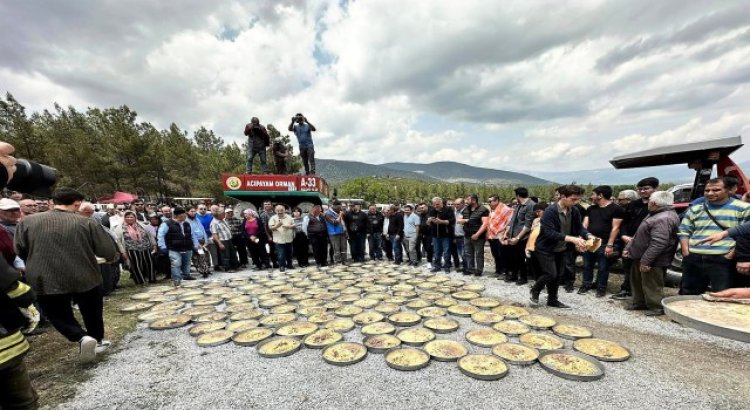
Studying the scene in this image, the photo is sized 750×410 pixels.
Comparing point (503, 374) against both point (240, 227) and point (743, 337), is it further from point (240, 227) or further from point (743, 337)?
point (240, 227)

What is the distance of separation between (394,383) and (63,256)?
3626 mm

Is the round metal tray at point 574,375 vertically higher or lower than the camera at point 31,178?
lower

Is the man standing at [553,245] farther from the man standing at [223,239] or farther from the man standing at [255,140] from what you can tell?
the man standing at [255,140]

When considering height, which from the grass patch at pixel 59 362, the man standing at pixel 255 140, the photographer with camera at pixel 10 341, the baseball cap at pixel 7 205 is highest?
the man standing at pixel 255 140

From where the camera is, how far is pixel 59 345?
373 centimetres

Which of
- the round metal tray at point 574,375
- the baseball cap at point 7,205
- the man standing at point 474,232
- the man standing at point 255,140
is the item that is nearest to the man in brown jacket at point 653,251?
the round metal tray at point 574,375

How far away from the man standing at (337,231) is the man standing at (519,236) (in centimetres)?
445

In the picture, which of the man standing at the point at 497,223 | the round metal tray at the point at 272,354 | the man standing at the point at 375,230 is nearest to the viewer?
the round metal tray at the point at 272,354

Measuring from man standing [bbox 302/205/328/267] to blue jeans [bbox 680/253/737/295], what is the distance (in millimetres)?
7001

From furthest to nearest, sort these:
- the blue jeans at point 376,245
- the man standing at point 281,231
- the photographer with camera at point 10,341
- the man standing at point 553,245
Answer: the blue jeans at point 376,245, the man standing at point 281,231, the man standing at point 553,245, the photographer with camera at point 10,341

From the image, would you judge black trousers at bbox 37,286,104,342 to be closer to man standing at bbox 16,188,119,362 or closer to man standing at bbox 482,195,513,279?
man standing at bbox 16,188,119,362

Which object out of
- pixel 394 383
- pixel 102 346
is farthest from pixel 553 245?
pixel 102 346

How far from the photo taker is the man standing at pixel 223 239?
7.81 m

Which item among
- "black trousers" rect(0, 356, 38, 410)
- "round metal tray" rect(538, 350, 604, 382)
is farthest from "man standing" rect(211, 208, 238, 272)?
"round metal tray" rect(538, 350, 604, 382)
